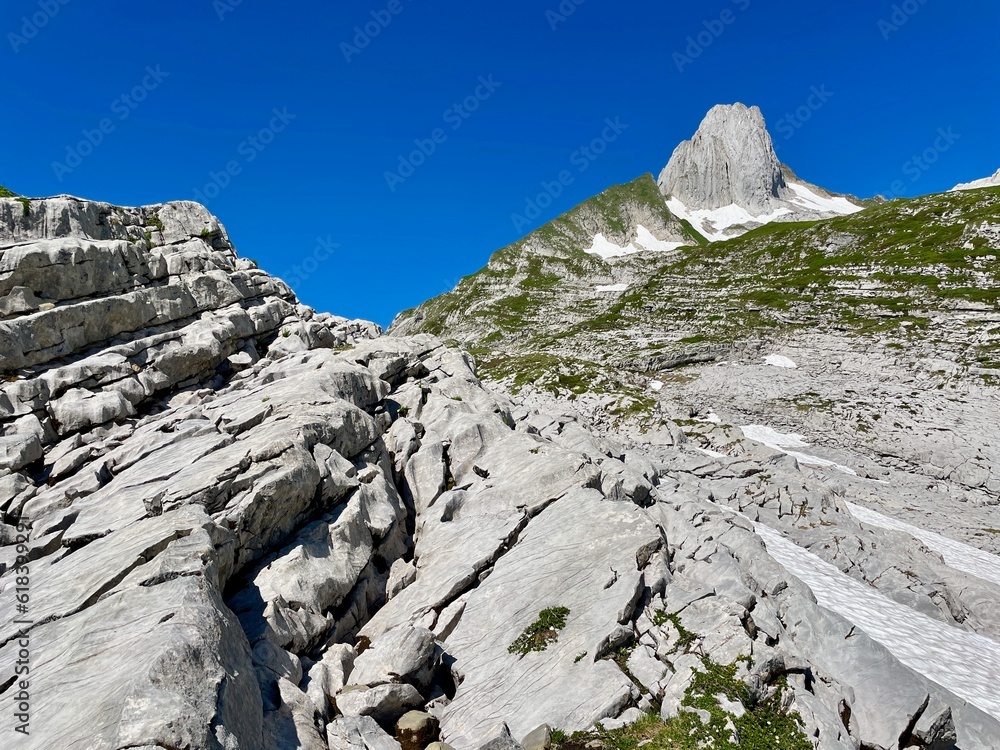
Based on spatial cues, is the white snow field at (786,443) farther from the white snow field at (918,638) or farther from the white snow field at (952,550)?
the white snow field at (918,638)

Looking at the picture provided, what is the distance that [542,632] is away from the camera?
2030cm

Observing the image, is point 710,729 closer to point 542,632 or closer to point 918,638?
point 542,632

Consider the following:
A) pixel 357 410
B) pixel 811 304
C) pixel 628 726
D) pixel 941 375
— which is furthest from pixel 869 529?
pixel 811 304

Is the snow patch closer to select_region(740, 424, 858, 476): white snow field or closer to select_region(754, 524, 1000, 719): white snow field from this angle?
select_region(740, 424, 858, 476): white snow field

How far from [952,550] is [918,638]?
56.7ft

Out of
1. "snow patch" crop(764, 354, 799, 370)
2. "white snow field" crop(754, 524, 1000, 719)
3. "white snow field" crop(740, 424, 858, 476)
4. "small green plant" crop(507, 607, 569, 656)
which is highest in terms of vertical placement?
"snow patch" crop(764, 354, 799, 370)

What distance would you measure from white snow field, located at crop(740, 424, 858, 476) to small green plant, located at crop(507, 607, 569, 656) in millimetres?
50262

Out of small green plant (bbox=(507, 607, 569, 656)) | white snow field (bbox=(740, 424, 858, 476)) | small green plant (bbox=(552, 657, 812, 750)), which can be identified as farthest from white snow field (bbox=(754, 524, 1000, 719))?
white snow field (bbox=(740, 424, 858, 476))

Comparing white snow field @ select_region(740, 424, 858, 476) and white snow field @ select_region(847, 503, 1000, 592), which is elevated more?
white snow field @ select_region(740, 424, 858, 476)

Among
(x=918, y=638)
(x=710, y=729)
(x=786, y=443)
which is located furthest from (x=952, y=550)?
(x=710, y=729)

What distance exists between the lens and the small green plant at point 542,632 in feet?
65.1

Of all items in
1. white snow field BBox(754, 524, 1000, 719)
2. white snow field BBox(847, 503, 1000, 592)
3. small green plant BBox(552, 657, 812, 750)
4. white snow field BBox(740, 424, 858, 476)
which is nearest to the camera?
small green plant BBox(552, 657, 812, 750)

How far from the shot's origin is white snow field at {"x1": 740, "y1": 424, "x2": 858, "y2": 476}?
198 feet

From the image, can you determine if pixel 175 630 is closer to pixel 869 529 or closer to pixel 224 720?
pixel 224 720
